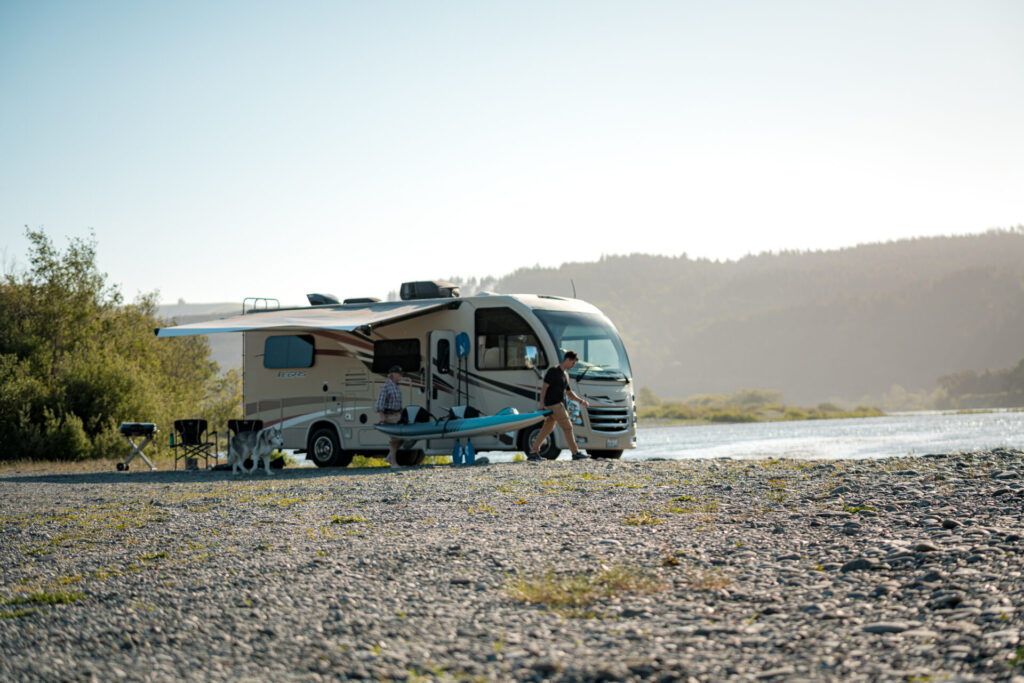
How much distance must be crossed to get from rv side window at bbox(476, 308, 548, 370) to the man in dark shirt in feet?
3.08

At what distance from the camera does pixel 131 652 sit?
470 cm

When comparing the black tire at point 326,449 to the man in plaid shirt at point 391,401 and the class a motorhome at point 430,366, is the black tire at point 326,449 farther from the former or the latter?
the man in plaid shirt at point 391,401

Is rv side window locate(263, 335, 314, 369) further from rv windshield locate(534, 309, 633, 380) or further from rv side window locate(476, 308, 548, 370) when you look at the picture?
rv windshield locate(534, 309, 633, 380)

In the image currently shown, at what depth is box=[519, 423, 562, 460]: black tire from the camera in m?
16.2

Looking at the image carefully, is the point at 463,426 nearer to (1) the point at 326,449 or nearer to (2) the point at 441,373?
(2) the point at 441,373

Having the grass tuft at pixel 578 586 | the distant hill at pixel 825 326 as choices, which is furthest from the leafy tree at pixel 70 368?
the distant hill at pixel 825 326

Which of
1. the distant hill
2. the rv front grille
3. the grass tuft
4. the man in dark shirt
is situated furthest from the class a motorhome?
the distant hill

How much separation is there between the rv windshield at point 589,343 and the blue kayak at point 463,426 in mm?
1299

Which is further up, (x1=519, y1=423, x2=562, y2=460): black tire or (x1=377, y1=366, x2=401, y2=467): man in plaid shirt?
(x1=377, y1=366, x2=401, y2=467): man in plaid shirt

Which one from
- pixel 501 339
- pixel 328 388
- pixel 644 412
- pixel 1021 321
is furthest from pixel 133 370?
pixel 1021 321

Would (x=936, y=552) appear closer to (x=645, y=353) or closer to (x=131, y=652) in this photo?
(x=131, y=652)

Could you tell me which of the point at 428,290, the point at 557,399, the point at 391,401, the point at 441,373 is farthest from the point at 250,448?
the point at 557,399

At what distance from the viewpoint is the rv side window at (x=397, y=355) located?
1709cm

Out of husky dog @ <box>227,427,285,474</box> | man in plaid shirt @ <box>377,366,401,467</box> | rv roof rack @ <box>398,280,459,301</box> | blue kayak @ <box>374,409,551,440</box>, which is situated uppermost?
rv roof rack @ <box>398,280,459,301</box>
